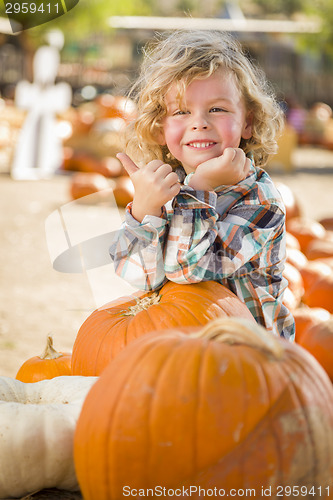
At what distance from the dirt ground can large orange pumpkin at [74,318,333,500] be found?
5.89ft

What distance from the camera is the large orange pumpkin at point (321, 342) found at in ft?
10.3

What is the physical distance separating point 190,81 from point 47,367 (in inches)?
47.0

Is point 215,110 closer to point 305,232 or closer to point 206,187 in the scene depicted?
point 206,187

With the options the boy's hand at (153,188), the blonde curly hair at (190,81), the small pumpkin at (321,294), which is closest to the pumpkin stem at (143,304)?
the boy's hand at (153,188)

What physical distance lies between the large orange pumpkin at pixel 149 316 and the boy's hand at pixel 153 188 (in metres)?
0.28

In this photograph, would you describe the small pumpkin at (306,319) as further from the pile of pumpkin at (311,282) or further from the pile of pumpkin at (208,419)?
the pile of pumpkin at (208,419)

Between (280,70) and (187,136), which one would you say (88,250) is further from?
(280,70)

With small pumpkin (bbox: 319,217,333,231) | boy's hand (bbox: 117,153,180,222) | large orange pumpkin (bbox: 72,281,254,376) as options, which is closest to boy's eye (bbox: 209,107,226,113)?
boy's hand (bbox: 117,153,180,222)

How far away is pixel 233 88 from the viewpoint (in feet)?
7.62

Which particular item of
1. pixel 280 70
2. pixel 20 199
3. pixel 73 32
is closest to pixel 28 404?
pixel 20 199

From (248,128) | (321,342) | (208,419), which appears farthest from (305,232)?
(208,419)

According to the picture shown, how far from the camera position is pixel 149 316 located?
208 centimetres

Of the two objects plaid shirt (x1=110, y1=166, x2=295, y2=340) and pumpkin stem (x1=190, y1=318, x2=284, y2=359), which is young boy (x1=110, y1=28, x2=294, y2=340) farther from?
pumpkin stem (x1=190, y1=318, x2=284, y2=359)

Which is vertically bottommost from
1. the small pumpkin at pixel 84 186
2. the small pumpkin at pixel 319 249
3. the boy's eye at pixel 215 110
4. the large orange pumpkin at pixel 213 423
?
the small pumpkin at pixel 84 186
